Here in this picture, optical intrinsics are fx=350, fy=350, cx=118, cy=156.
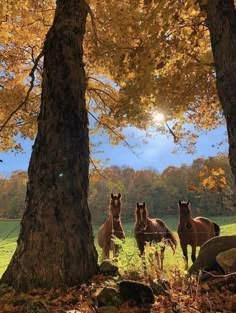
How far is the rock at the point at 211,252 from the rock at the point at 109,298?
2.38 metres

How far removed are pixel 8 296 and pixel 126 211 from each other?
48.6 m

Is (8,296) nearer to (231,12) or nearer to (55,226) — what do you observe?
(55,226)

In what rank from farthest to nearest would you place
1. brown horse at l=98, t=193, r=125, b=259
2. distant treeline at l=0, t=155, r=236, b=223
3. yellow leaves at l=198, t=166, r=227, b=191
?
distant treeline at l=0, t=155, r=236, b=223 → brown horse at l=98, t=193, r=125, b=259 → yellow leaves at l=198, t=166, r=227, b=191

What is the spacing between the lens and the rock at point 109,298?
5.24m

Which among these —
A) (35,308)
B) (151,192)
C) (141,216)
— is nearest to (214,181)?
(141,216)

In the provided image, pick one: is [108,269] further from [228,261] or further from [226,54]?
[226,54]

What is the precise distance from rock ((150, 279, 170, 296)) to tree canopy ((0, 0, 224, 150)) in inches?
165

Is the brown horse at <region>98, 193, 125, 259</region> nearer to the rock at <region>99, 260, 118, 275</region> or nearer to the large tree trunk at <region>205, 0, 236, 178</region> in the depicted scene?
the rock at <region>99, 260, 118, 275</region>

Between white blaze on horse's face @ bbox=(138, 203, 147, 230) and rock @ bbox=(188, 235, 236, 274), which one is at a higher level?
white blaze on horse's face @ bbox=(138, 203, 147, 230)

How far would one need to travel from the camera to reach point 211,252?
7.27 m

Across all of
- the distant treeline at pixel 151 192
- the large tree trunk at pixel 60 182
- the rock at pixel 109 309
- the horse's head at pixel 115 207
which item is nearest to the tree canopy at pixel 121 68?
the large tree trunk at pixel 60 182

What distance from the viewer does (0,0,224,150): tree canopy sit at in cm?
902

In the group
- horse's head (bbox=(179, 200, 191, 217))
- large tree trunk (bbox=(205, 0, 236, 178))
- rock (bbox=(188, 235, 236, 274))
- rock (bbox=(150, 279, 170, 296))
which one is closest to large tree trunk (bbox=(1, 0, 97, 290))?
rock (bbox=(150, 279, 170, 296))

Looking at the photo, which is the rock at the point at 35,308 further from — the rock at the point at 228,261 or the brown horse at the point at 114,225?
the brown horse at the point at 114,225
